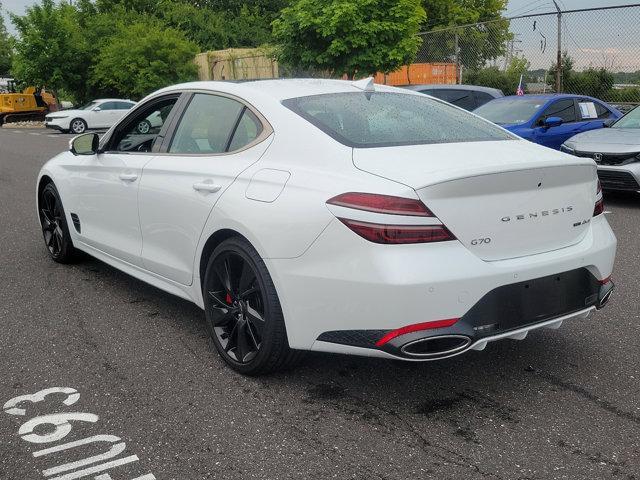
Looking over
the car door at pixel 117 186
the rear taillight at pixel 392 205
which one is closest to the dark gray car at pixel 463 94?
the car door at pixel 117 186

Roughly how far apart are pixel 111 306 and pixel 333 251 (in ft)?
8.10

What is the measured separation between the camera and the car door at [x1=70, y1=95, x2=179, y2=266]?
A: 15.1 feet

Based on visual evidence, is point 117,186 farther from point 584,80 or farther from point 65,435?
point 584,80

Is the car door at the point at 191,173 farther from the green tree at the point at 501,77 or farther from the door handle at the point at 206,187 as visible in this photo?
the green tree at the point at 501,77

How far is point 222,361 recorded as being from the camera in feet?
13.0

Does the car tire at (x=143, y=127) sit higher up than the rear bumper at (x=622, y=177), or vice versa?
the car tire at (x=143, y=127)

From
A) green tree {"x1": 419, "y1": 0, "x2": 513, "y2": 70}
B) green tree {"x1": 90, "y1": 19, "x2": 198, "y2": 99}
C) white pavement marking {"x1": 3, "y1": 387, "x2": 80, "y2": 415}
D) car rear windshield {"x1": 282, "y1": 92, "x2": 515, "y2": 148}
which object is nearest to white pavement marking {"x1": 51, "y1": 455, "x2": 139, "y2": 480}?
white pavement marking {"x1": 3, "y1": 387, "x2": 80, "y2": 415}

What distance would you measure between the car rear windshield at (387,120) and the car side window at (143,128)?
45.9 inches

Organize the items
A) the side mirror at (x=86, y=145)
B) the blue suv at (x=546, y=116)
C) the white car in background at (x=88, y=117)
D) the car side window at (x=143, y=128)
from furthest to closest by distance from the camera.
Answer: the white car in background at (x=88, y=117), the blue suv at (x=546, y=116), the side mirror at (x=86, y=145), the car side window at (x=143, y=128)

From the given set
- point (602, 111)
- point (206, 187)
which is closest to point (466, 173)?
point (206, 187)

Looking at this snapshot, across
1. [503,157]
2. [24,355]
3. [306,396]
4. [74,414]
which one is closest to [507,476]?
[306,396]

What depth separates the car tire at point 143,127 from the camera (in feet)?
15.8

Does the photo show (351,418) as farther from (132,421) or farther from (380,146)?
(380,146)

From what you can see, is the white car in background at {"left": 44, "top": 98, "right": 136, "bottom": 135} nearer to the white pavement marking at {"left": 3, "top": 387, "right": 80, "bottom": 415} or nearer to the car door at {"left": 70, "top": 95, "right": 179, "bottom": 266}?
the car door at {"left": 70, "top": 95, "right": 179, "bottom": 266}
